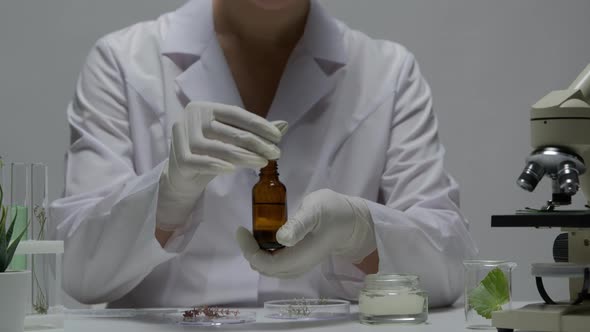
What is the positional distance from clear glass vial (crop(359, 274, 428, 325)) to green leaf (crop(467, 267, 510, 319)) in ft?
0.28

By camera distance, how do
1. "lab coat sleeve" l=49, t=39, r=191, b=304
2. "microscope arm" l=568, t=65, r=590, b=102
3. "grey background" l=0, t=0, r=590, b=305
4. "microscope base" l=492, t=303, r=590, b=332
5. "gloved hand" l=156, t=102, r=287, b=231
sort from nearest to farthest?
"microscope base" l=492, t=303, r=590, b=332, "microscope arm" l=568, t=65, r=590, b=102, "gloved hand" l=156, t=102, r=287, b=231, "lab coat sleeve" l=49, t=39, r=191, b=304, "grey background" l=0, t=0, r=590, b=305

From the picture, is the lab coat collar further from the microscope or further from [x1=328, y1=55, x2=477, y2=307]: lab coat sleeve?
the microscope

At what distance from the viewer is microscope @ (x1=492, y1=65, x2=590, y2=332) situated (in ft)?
3.89

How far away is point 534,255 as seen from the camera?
9.86 ft

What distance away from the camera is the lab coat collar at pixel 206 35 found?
2080 millimetres

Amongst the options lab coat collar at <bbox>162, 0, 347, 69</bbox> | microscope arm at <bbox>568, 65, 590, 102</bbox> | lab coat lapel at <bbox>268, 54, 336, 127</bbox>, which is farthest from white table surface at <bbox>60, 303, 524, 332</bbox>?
lab coat collar at <bbox>162, 0, 347, 69</bbox>

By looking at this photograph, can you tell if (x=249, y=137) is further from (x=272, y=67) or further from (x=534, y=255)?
(x=534, y=255)

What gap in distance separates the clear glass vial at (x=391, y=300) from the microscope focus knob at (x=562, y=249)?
0.66 ft

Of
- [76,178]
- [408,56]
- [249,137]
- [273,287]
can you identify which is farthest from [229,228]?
[408,56]

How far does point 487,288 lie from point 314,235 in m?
0.35

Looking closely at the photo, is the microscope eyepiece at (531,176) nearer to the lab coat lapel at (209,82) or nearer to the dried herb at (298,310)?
the dried herb at (298,310)

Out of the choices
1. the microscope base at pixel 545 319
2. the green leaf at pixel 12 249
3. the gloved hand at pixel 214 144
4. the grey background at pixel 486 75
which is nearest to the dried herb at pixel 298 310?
the gloved hand at pixel 214 144

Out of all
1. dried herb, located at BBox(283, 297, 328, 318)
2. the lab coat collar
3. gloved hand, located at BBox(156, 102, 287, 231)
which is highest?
the lab coat collar

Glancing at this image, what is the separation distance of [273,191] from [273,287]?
1.63 feet
